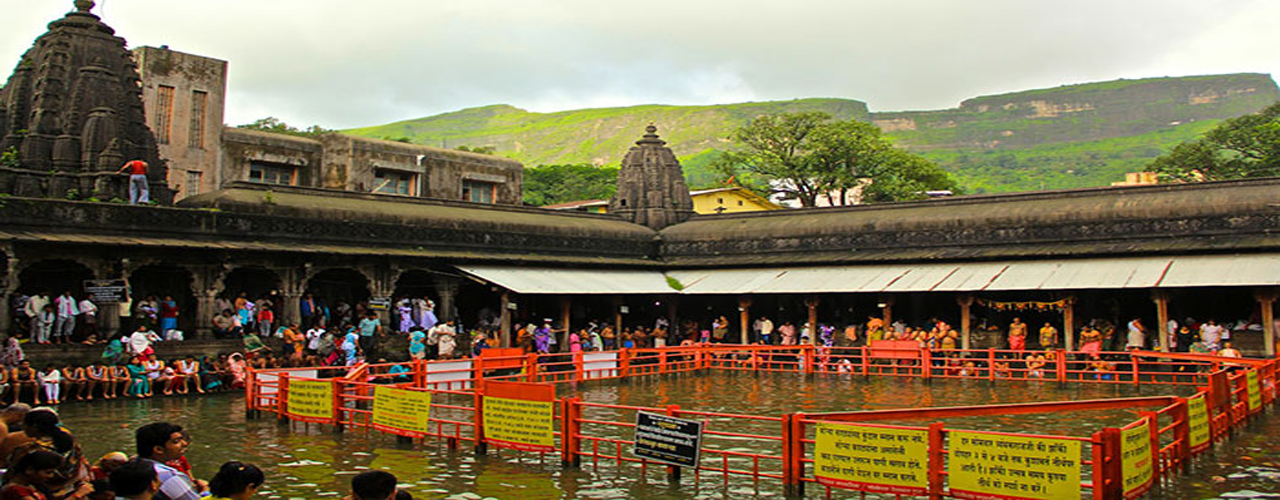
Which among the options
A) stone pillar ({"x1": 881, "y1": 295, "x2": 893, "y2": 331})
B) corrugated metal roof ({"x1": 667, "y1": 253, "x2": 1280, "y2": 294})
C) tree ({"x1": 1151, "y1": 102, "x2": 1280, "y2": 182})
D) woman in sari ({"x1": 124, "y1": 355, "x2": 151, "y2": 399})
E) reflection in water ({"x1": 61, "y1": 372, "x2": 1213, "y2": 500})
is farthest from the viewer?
tree ({"x1": 1151, "y1": 102, "x2": 1280, "y2": 182})

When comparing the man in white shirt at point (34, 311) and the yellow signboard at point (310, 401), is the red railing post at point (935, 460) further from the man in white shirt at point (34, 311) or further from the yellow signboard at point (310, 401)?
the man in white shirt at point (34, 311)

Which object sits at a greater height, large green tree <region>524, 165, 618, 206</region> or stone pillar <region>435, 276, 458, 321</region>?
large green tree <region>524, 165, 618, 206</region>

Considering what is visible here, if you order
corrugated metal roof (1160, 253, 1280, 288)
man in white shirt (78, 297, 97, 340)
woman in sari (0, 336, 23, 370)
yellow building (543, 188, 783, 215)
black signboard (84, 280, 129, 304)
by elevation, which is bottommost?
woman in sari (0, 336, 23, 370)

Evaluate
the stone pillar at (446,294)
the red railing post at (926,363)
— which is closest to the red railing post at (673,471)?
the red railing post at (926,363)

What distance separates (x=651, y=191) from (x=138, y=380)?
21.9 m

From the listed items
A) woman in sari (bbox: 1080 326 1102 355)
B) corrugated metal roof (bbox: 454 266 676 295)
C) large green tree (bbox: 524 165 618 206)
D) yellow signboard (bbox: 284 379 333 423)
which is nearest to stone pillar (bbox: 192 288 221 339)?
corrugated metal roof (bbox: 454 266 676 295)

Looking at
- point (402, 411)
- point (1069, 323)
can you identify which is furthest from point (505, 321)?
point (1069, 323)

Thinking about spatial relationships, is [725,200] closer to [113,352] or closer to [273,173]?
[273,173]

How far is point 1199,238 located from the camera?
26328 millimetres

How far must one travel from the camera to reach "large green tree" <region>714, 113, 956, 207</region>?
62094mm

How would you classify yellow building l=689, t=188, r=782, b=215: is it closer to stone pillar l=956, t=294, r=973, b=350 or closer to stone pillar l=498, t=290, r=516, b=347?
stone pillar l=498, t=290, r=516, b=347

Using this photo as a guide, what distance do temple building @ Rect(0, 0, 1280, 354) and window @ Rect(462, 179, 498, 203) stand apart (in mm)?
12219

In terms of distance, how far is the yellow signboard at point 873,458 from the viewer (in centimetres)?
971

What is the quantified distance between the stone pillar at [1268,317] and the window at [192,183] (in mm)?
36671
